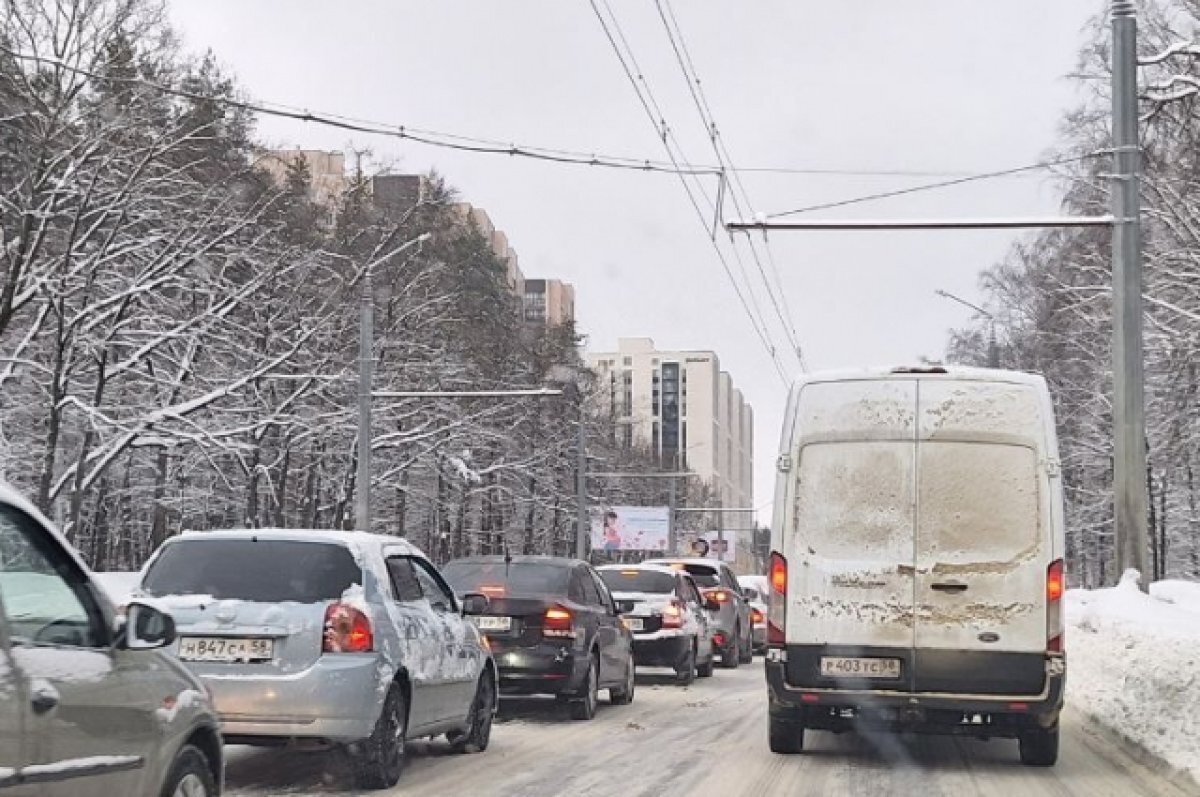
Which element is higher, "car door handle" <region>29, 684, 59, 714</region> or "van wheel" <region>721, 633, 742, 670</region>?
"car door handle" <region>29, 684, 59, 714</region>

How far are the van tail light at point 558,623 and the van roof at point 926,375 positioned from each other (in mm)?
3647

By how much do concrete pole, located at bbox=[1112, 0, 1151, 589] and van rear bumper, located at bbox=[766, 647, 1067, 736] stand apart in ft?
20.5

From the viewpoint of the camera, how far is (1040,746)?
10336mm

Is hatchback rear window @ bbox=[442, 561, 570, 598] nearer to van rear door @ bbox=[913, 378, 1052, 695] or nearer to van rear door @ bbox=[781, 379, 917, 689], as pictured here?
van rear door @ bbox=[781, 379, 917, 689]

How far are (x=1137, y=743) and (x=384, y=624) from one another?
6.02 metres

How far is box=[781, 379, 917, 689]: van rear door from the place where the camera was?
9977mm

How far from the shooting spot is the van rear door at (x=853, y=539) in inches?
393

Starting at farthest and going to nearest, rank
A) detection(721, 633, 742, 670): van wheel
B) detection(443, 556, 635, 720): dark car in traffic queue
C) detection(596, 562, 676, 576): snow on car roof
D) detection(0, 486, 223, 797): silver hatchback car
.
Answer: detection(721, 633, 742, 670): van wheel
detection(596, 562, 676, 576): snow on car roof
detection(443, 556, 635, 720): dark car in traffic queue
detection(0, 486, 223, 797): silver hatchback car

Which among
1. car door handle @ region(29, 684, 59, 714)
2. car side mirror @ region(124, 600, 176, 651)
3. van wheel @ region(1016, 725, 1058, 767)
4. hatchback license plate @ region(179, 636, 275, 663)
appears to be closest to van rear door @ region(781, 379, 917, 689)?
van wheel @ region(1016, 725, 1058, 767)

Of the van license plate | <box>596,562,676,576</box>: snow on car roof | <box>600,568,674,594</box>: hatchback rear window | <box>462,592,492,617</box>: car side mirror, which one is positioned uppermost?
<box>596,562,676,576</box>: snow on car roof

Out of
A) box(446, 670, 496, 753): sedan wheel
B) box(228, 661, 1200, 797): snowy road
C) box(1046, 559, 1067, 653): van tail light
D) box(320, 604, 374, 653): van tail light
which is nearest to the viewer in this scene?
box(320, 604, 374, 653): van tail light

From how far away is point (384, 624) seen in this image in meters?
8.89

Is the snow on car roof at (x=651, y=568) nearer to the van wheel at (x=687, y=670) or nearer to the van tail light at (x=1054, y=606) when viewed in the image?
the van wheel at (x=687, y=670)

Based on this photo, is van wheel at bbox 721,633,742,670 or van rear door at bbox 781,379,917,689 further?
van wheel at bbox 721,633,742,670
